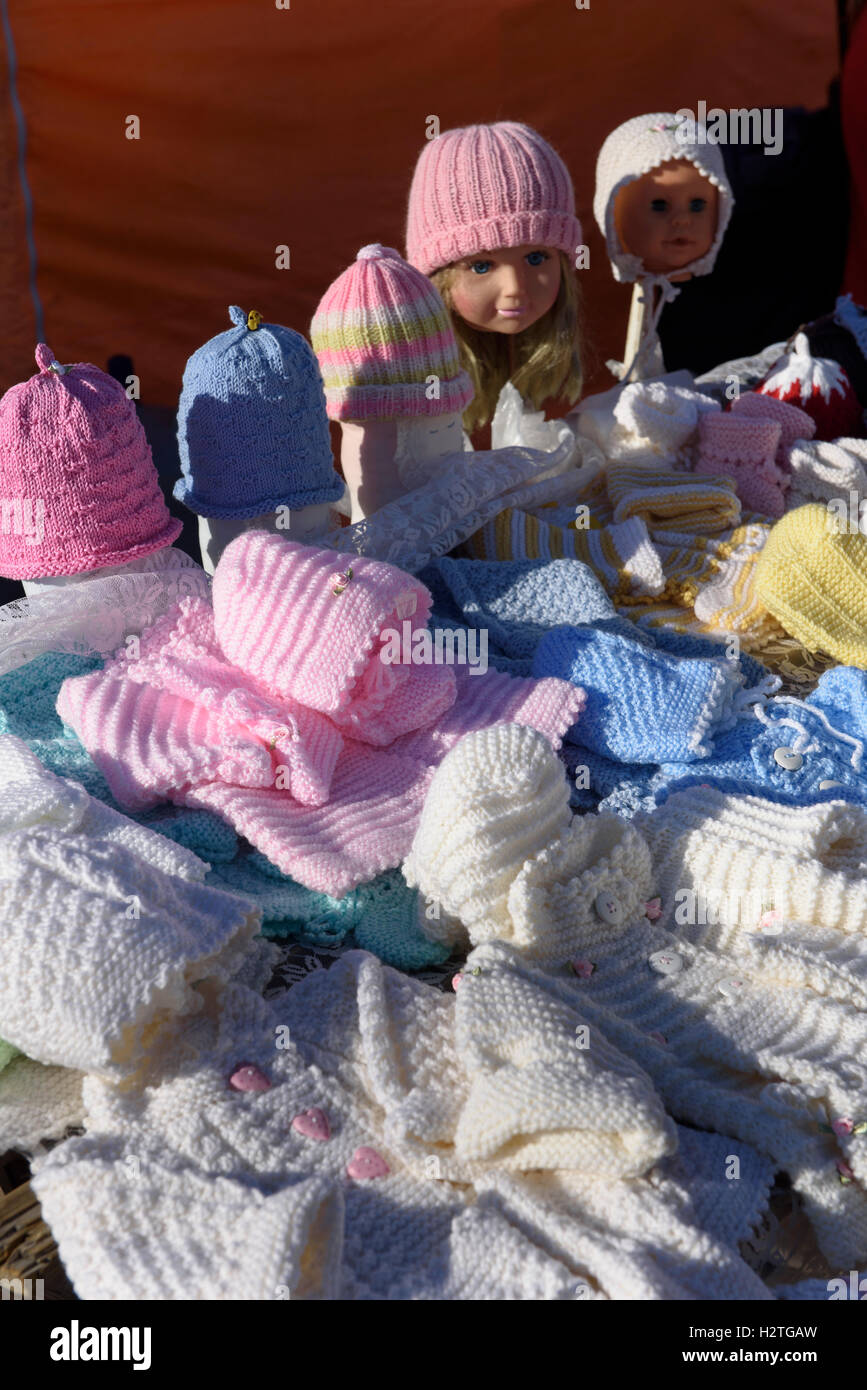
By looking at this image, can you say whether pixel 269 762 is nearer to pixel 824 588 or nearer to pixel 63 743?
pixel 63 743

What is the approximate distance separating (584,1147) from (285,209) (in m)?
2.58

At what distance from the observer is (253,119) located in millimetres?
2744

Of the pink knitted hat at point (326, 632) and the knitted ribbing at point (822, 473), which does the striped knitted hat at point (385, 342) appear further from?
the knitted ribbing at point (822, 473)

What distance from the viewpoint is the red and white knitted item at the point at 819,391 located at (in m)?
2.26

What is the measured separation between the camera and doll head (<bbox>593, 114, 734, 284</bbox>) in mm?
2182

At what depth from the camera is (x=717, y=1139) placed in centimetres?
91

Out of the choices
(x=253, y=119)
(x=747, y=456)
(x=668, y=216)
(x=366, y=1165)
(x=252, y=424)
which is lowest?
(x=366, y=1165)

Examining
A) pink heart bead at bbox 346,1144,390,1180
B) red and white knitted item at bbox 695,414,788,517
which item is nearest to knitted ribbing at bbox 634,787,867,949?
pink heart bead at bbox 346,1144,390,1180

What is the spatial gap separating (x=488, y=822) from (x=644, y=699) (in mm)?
379

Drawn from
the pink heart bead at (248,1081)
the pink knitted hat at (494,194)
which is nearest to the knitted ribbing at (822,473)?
the pink knitted hat at (494,194)

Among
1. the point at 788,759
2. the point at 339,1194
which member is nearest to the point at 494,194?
the point at 788,759
